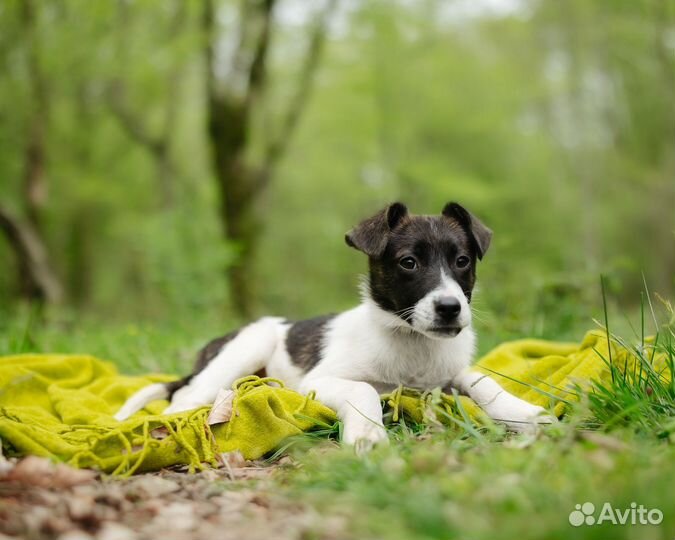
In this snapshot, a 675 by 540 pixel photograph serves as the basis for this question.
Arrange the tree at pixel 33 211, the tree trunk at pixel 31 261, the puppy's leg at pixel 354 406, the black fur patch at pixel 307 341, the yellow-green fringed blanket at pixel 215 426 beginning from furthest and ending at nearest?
the tree at pixel 33 211 < the tree trunk at pixel 31 261 < the black fur patch at pixel 307 341 < the yellow-green fringed blanket at pixel 215 426 < the puppy's leg at pixel 354 406

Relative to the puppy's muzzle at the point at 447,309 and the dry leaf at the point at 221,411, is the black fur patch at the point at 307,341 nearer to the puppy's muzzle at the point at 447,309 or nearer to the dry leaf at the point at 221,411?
the dry leaf at the point at 221,411

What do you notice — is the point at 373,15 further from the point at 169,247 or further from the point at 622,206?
the point at 622,206

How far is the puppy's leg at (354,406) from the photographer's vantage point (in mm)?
3270

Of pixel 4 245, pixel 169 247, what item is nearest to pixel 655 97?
pixel 169 247

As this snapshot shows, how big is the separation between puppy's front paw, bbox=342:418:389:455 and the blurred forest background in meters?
3.95

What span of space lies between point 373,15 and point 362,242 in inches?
599

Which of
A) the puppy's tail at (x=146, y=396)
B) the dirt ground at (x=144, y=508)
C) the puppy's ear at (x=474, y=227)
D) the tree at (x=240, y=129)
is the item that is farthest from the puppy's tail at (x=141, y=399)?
the tree at (x=240, y=129)

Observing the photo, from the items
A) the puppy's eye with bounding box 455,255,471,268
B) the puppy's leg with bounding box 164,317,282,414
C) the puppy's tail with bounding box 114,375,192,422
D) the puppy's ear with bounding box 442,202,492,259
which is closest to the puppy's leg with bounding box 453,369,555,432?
the puppy's eye with bounding box 455,255,471,268

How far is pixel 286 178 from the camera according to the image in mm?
29359

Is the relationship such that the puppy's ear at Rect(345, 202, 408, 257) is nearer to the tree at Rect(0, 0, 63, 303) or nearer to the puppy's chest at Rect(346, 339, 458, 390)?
the puppy's chest at Rect(346, 339, 458, 390)

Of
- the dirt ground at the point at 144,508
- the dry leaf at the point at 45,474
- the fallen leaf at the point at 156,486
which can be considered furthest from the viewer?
the fallen leaf at the point at 156,486

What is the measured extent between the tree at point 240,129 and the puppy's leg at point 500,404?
9344 millimetres

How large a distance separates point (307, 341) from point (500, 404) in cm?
160

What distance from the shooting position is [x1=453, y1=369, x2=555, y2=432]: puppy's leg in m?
3.50
